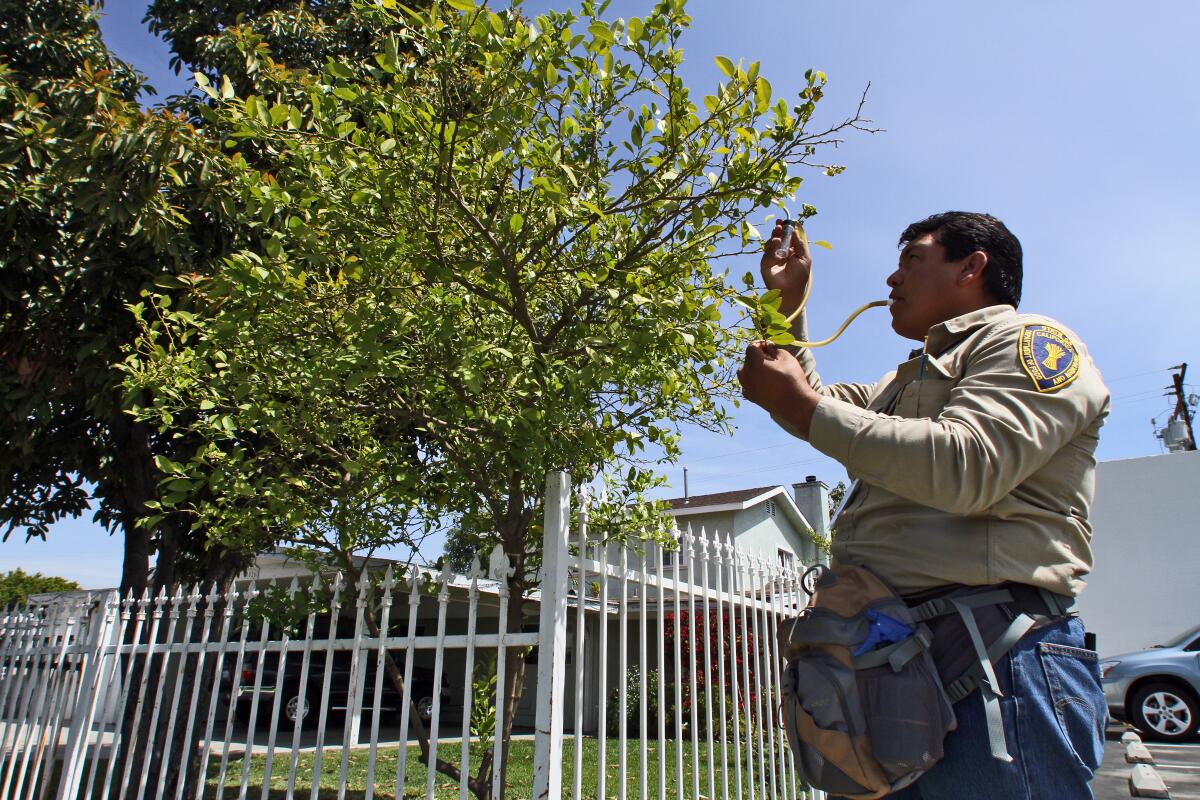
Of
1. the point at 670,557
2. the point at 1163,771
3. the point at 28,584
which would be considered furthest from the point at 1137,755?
Answer: the point at 28,584

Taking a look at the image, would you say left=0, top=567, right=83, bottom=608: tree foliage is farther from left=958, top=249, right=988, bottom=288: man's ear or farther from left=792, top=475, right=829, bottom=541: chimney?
left=958, top=249, right=988, bottom=288: man's ear

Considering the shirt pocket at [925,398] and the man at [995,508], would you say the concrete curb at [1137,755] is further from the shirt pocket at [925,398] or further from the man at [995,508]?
the shirt pocket at [925,398]

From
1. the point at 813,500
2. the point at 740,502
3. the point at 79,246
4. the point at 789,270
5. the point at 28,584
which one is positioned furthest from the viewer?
the point at 28,584

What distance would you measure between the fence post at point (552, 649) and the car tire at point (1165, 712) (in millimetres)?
11549

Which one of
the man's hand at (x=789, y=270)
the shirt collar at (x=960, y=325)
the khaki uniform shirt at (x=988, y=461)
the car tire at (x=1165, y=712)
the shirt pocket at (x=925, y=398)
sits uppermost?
the man's hand at (x=789, y=270)

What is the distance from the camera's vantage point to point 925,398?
5.93 ft

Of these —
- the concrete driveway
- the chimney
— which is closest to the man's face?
the concrete driveway

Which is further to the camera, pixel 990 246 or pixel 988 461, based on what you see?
pixel 990 246

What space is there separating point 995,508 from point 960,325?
0.50 meters

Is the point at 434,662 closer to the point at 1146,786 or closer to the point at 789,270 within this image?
the point at 789,270

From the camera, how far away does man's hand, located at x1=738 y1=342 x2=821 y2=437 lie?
5.63 feet

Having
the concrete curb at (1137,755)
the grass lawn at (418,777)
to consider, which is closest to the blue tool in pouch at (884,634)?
the grass lawn at (418,777)

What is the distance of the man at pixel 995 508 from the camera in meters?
1.47

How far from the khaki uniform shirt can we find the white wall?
61.6 ft
